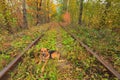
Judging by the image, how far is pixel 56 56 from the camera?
452cm

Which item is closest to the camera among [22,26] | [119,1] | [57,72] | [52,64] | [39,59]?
[57,72]

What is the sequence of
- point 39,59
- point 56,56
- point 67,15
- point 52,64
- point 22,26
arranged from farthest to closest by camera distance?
point 67,15, point 22,26, point 56,56, point 39,59, point 52,64

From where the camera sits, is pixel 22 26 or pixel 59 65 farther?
pixel 22 26

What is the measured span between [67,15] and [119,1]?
1184 inches

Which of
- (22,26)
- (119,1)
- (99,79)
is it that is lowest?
(99,79)

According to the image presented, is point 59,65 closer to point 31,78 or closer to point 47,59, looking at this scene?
point 47,59

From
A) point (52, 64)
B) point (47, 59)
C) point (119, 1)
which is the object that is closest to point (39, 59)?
point (47, 59)

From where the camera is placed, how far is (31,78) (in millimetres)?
3170

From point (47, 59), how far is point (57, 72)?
85 centimetres

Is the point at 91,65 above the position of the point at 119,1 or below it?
below

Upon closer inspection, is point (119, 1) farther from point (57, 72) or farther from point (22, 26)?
point (22, 26)

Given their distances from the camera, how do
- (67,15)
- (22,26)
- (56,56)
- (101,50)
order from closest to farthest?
(56,56)
(101,50)
(22,26)
(67,15)

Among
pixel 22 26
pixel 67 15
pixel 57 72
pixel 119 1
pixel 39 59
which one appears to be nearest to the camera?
pixel 57 72

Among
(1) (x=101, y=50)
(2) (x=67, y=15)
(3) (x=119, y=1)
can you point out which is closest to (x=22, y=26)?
(3) (x=119, y=1)
